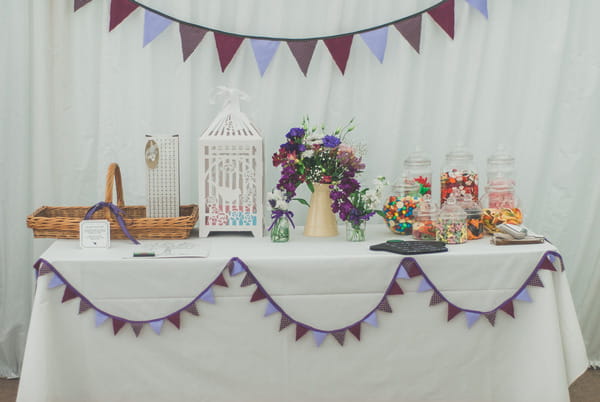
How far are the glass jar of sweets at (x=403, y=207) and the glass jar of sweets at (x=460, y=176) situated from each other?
0.35 ft

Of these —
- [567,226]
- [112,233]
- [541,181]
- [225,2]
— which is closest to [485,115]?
[541,181]

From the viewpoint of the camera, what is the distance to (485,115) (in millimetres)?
2549

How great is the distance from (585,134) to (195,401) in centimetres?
184

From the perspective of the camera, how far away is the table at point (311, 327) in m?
1.82

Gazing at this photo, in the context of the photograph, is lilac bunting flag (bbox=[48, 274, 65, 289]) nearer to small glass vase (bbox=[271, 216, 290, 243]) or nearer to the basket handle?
the basket handle

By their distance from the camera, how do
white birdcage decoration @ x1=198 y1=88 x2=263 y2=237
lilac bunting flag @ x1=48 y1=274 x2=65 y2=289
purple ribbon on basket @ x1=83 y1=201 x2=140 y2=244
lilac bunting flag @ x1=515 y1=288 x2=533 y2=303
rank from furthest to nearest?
white birdcage decoration @ x1=198 y1=88 x2=263 y2=237 < purple ribbon on basket @ x1=83 y1=201 x2=140 y2=244 < lilac bunting flag @ x1=515 y1=288 x2=533 y2=303 < lilac bunting flag @ x1=48 y1=274 x2=65 y2=289

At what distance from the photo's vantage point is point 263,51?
7.95ft

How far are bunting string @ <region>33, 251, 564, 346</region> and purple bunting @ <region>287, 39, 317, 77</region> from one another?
93 cm

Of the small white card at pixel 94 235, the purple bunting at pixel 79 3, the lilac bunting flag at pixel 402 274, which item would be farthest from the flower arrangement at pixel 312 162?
the purple bunting at pixel 79 3

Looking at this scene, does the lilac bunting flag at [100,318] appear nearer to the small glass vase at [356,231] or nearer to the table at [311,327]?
the table at [311,327]

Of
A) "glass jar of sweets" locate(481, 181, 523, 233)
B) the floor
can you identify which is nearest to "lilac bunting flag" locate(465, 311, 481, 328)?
"glass jar of sweets" locate(481, 181, 523, 233)

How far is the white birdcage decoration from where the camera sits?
7.00 feet

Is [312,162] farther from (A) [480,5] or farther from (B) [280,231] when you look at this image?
(A) [480,5]

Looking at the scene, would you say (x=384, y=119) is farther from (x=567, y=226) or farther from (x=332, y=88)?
(x=567, y=226)
